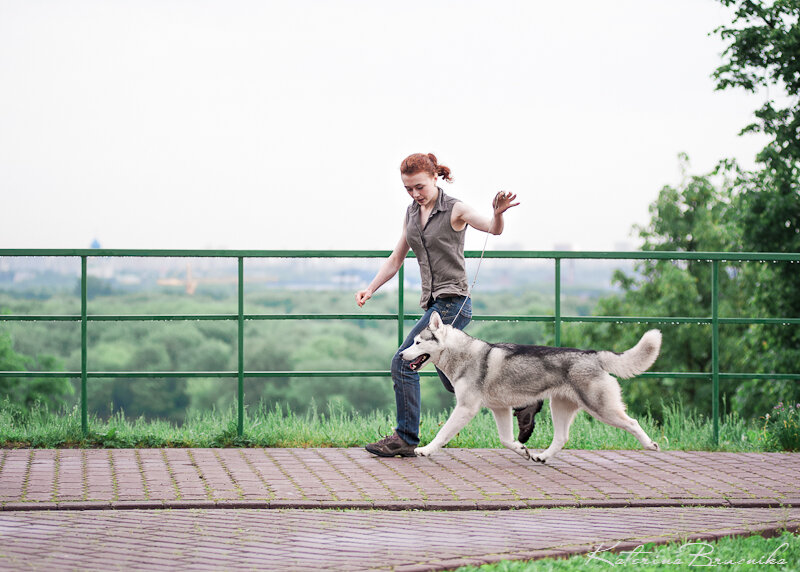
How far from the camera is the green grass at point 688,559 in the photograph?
4.98m

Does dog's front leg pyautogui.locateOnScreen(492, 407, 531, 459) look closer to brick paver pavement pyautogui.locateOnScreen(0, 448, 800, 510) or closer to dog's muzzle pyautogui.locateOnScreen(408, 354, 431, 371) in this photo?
brick paver pavement pyautogui.locateOnScreen(0, 448, 800, 510)

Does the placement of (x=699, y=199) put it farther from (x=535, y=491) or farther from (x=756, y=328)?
(x=535, y=491)

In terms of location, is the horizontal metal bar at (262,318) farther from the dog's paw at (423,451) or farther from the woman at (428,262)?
the dog's paw at (423,451)

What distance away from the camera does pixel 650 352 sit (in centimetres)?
743

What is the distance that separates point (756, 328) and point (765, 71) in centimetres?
579

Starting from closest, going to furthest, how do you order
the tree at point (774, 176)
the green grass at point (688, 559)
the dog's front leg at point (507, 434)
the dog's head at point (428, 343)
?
the green grass at point (688, 559), the dog's head at point (428, 343), the dog's front leg at point (507, 434), the tree at point (774, 176)

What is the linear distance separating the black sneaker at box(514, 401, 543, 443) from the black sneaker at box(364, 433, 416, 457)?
0.89m

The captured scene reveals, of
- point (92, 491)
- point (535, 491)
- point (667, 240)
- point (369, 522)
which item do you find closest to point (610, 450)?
point (535, 491)

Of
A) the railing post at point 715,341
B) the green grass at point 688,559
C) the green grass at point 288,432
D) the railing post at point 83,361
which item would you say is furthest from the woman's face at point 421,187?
the green grass at point 688,559

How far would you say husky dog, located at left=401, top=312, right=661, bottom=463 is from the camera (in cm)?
754

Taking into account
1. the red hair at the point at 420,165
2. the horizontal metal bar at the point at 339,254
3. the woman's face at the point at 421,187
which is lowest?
the horizontal metal bar at the point at 339,254

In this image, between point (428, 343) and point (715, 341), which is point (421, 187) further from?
point (715, 341)

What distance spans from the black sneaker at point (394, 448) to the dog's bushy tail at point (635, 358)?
1696 millimetres

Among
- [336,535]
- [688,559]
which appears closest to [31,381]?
[336,535]
